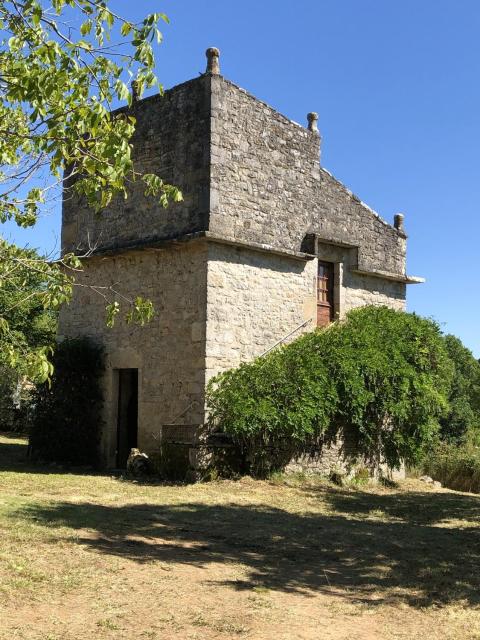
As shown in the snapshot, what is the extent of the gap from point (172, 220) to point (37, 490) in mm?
5361

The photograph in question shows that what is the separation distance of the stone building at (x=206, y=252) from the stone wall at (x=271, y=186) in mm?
25

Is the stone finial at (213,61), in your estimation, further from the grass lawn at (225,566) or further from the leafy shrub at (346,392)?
the grass lawn at (225,566)

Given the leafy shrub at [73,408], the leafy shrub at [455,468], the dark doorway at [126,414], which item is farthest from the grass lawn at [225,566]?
the leafy shrub at [455,468]

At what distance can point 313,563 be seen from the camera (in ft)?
22.5

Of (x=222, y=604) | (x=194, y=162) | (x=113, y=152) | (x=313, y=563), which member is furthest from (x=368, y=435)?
(x=113, y=152)

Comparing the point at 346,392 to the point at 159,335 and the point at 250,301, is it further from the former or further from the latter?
the point at 159,335

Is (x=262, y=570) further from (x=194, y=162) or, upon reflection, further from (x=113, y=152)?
(x=194, y=162)

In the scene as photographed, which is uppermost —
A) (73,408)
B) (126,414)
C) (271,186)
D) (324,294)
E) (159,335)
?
(271,186)

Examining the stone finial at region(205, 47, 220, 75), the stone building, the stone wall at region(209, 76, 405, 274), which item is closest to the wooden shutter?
the stone building

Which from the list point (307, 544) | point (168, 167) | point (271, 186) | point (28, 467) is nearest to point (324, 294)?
point (271, 186)

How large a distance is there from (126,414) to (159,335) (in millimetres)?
2111

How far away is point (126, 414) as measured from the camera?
46.3ft

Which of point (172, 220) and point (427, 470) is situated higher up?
point (172, 220)

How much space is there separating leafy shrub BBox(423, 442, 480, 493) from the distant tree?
6941 millimetres
